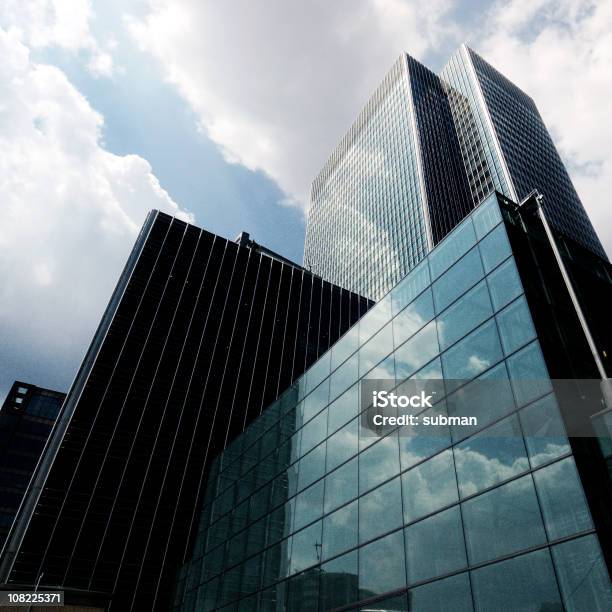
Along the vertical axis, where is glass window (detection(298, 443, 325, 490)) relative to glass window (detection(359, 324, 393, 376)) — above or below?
below

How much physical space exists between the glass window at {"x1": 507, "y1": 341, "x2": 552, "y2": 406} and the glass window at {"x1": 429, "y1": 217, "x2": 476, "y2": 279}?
5744mm

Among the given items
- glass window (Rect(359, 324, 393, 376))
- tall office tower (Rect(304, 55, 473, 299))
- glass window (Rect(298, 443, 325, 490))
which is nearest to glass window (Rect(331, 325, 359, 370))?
glass window (Rect(359, 324, 393, 376))

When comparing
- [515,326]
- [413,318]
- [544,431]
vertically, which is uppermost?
[413,318]

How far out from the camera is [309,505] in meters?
19.8

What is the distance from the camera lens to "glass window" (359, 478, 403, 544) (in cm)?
1491

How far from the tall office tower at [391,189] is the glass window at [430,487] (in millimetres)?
86353

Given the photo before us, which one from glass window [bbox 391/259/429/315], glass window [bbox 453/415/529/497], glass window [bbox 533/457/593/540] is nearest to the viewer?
glass window [bbox 533/457/593/540]

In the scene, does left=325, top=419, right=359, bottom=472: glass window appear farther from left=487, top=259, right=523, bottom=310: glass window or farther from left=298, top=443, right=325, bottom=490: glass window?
left=487, top=259, right=523, bottom=310: glass window

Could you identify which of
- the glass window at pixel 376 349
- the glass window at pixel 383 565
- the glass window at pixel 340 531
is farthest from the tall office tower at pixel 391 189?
the glass window at pixel 383 565

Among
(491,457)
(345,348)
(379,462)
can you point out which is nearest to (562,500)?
(491,457)

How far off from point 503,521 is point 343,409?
9861 mm

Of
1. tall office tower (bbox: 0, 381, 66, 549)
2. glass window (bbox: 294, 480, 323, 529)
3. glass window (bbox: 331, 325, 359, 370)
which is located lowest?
glass window (bbox: 294, 480, 323, 529)

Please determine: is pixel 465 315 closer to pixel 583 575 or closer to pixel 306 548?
pixel 583 575

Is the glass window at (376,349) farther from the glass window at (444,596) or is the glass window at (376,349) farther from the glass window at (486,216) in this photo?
the glass window at (444,596)
